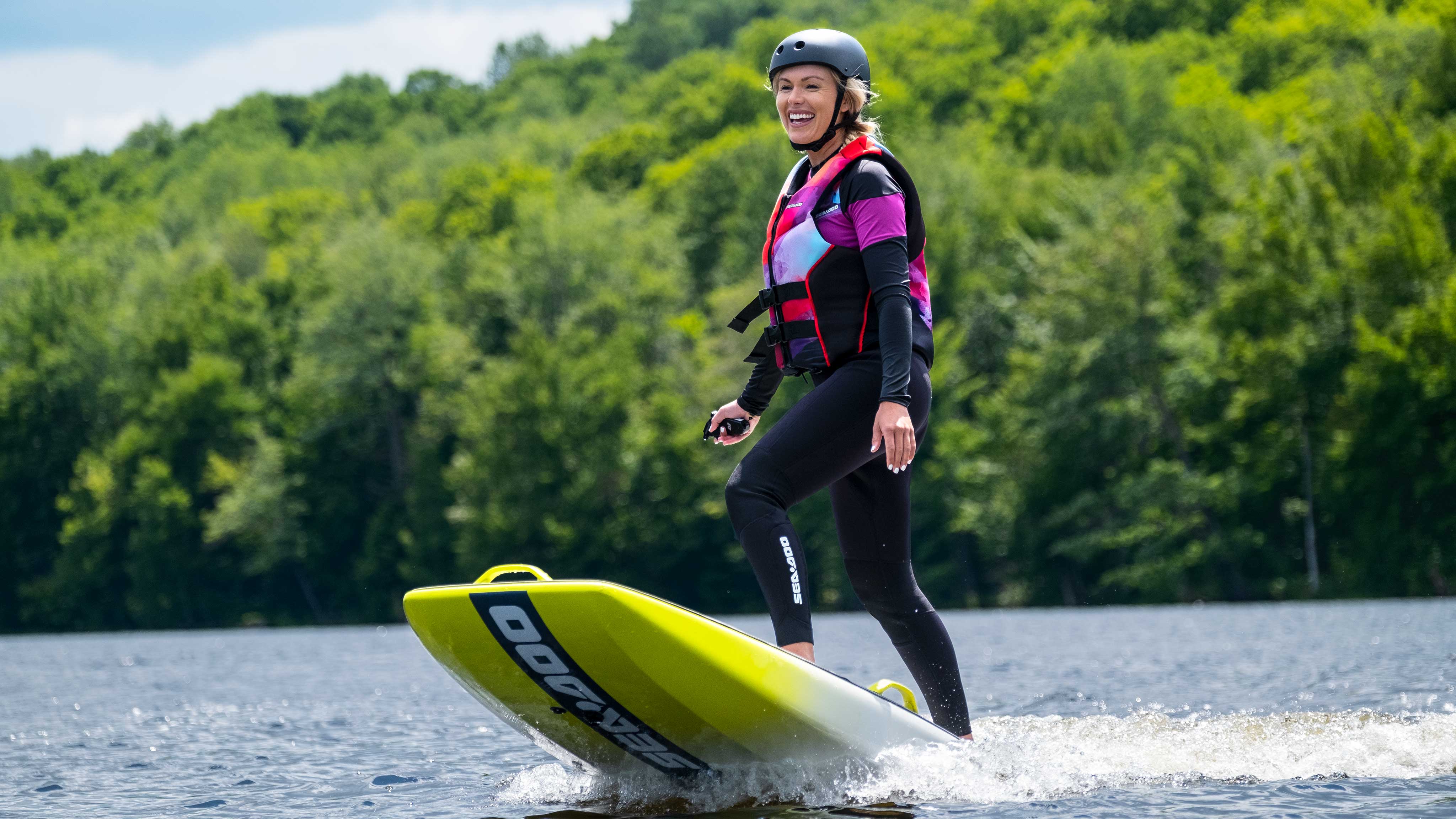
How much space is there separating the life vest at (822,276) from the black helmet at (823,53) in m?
0.22

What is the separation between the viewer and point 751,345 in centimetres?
3531

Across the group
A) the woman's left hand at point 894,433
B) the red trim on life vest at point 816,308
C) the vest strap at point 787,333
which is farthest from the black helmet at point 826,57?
the woman's left hand at point 894,433

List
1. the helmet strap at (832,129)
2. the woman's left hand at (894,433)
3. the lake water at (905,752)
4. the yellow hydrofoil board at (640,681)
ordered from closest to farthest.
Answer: the yellow hydrofoil board at (640,681) < the woman's left hand at (894,433) < the lake water at (905,752) < the helmet strap at (832,129)

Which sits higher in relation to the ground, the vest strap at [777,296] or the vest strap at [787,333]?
the vest strap at [777,296]

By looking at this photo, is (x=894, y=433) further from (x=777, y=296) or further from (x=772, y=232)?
(x=772, y=232)

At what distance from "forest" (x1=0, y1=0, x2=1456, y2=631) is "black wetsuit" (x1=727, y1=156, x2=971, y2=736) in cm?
2538

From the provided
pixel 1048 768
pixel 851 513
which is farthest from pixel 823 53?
pixel 1048 768

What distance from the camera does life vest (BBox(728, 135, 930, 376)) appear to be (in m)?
4.65

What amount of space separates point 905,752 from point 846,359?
3.80ft

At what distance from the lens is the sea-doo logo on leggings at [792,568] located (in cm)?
450

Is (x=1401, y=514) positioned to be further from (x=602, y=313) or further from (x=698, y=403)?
(x=602, y=313)

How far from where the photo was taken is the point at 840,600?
117ft

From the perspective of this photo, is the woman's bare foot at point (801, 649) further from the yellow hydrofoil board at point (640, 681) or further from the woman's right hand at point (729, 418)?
the woman's right hand at point (729, 418)

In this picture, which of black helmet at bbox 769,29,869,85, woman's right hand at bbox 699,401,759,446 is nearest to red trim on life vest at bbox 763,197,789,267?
black helmet at bbox 769,29,869,85
